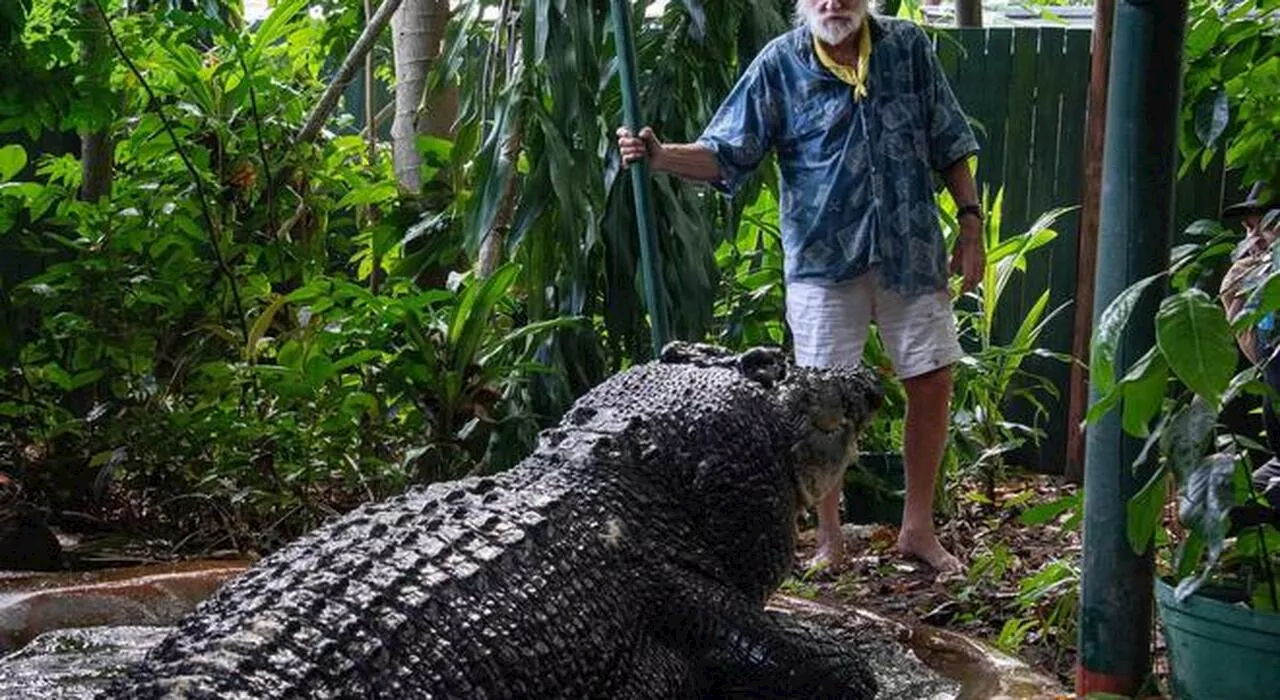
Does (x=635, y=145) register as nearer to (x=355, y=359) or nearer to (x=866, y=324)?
(x=866, y=324)

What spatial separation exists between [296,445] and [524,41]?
1594 millimetres

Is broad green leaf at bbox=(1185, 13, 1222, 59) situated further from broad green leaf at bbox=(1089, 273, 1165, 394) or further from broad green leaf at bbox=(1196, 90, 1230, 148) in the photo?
broad green leaf at bbox=(1089, 273, 1165, 394)

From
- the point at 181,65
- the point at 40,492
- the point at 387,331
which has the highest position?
the point at 181,65

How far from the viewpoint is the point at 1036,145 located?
872 centimetres

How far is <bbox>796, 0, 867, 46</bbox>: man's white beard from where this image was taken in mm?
4758

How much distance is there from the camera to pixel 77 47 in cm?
629

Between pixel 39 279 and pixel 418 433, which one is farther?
pixel 39 279

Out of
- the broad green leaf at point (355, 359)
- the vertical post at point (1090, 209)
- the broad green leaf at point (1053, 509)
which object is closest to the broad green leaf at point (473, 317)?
the broad green leaf at point (355, 359)

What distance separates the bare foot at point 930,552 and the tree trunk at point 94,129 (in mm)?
3061

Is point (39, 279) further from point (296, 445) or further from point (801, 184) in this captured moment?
point (801, 184)

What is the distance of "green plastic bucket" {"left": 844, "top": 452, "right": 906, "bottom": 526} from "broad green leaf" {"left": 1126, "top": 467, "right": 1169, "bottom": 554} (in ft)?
9.93

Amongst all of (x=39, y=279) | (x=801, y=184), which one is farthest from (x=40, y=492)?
(x=801, y=184)

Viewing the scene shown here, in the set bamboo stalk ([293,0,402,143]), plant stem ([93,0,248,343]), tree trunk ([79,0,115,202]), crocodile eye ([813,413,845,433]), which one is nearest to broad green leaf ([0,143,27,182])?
tree trunk ([79,0,115,202])

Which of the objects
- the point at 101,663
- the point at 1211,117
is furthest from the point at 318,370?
the point at 1211,117
